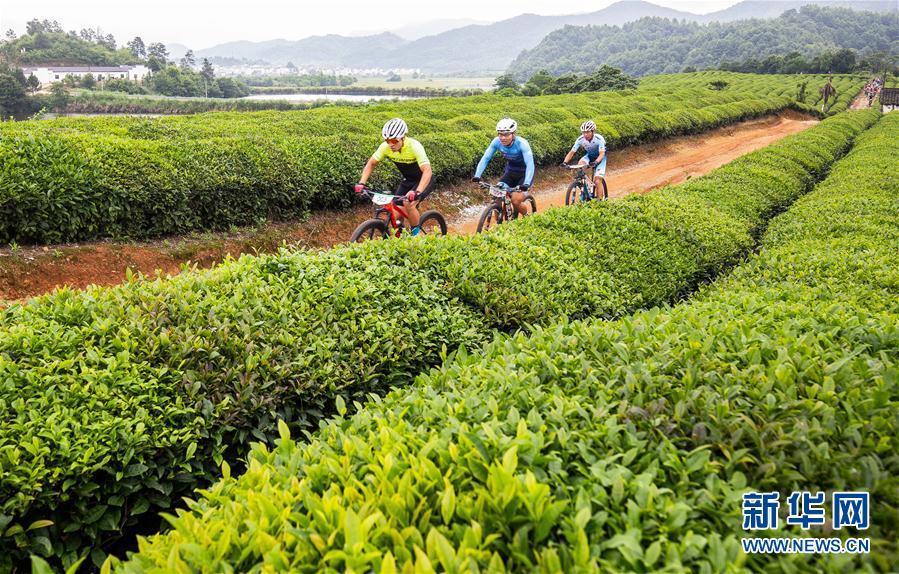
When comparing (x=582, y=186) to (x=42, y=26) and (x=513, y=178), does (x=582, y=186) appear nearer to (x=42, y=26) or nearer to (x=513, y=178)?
(x=513, y=178)

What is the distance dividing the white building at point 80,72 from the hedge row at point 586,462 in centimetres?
6062

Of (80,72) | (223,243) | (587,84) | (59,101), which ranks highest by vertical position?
(80,72)

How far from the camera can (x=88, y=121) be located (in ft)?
46.3

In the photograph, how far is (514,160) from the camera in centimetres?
1147

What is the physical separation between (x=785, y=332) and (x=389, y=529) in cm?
290

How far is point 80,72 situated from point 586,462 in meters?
79.1

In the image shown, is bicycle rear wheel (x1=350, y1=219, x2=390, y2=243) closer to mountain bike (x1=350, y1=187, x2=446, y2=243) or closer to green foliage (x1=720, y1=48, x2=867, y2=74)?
mountain bike (x1=350, y1=187, x2=446, y2=243)

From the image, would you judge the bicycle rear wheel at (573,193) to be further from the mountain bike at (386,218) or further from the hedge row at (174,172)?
the mountain bike at (386,218)

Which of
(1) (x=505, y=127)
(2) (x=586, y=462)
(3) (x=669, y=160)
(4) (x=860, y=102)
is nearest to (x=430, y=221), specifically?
(1) (x=505, y=127)

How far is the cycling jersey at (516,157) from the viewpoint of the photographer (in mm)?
10836

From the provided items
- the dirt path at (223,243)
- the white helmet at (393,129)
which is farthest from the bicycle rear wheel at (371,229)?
the white helmet at (393,129)

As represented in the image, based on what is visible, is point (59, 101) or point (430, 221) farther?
point (59, 101)

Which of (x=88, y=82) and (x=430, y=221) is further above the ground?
(x=88, y=82)

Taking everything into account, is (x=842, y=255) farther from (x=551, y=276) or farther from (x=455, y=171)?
(x=455, y=171)
